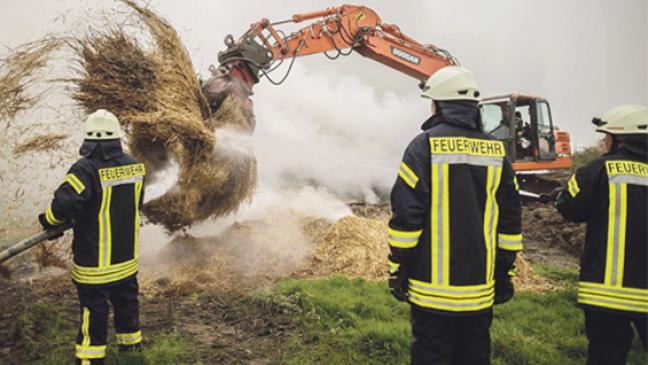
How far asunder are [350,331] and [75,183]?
2.88m

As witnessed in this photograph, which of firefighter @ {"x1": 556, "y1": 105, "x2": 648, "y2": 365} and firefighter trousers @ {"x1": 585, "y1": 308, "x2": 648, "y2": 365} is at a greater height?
firefighter @ {"x1": 556, "y1": 105, "x2": 648, "y2": 365}

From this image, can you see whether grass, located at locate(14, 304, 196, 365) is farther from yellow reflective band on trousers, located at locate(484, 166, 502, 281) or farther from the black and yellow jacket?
yellow reflective band on trousers, located at locate(484, 166, 502, 281)

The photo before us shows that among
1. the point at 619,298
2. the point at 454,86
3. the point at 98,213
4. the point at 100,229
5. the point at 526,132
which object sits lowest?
the point at 619,298

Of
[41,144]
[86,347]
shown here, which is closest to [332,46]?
[41,144]

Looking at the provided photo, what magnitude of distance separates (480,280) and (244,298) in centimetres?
364

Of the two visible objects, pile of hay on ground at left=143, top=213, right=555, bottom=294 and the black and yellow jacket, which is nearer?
the black and yellow jacket

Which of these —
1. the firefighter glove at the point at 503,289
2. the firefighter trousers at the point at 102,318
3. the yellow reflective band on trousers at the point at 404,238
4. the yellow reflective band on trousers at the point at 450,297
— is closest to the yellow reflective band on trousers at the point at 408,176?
the yellow reflective band on trousers at the point at 404,238

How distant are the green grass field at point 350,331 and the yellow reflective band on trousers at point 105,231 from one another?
90 centimetres

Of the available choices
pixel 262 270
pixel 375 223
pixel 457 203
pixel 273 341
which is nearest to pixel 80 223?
pixel 273 341

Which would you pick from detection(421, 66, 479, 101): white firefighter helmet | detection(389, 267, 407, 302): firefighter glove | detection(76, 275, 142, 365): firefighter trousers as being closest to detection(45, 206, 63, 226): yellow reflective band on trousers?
detection(76, 275, 142, 365): firefighter trousers

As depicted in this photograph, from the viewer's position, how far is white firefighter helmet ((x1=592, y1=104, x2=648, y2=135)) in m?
3.21

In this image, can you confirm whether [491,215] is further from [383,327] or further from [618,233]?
[383,327]

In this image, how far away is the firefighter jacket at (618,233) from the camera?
3.04 meters

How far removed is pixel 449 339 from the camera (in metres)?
2.81
